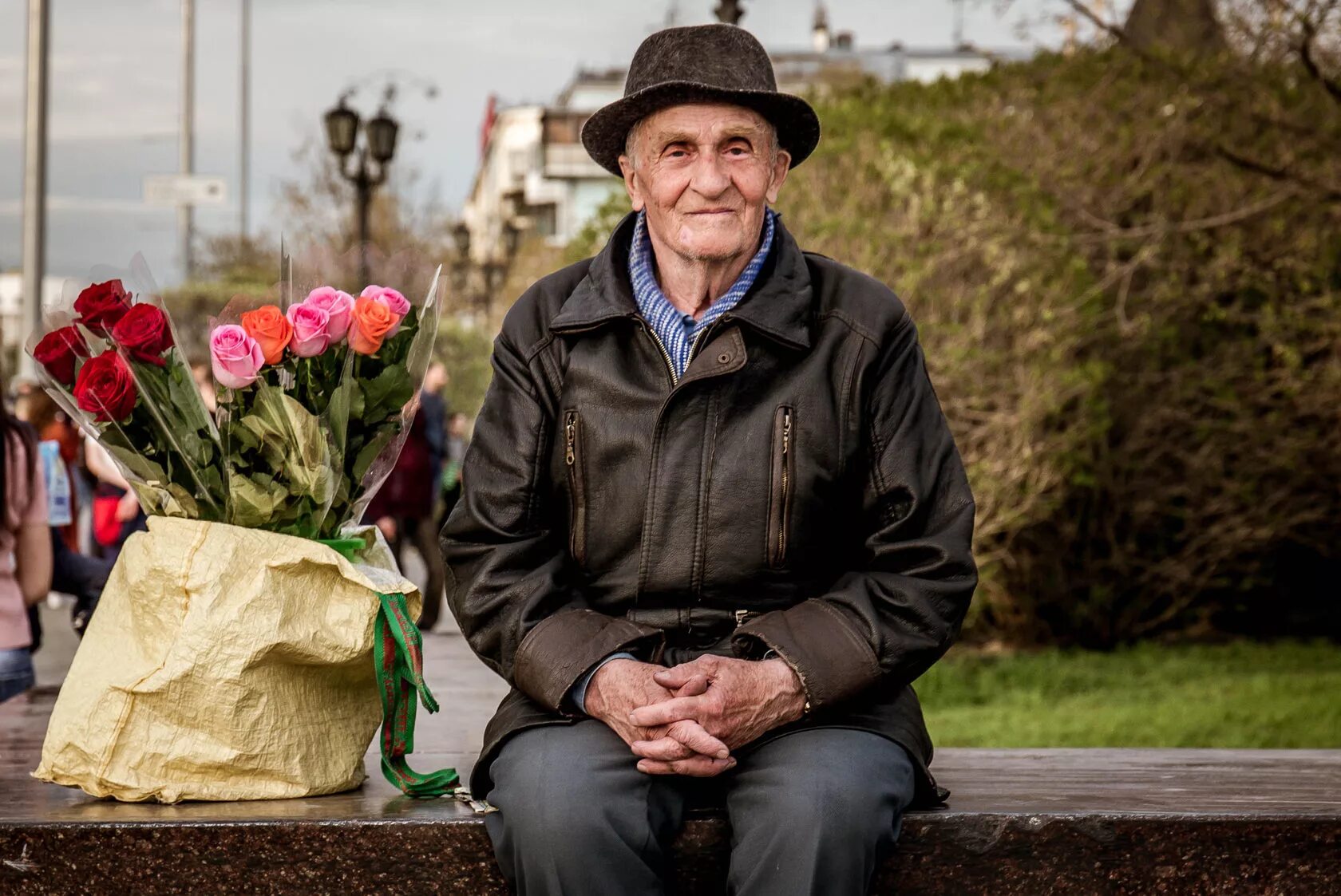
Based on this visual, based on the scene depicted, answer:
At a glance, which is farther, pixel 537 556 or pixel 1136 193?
Result: pixel 1136 193

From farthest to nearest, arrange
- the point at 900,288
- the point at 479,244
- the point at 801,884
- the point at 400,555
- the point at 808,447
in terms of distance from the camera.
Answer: the point at 479,244
the point at 400,555
the point at 900,288
the point at 808,447
the point at 801,884

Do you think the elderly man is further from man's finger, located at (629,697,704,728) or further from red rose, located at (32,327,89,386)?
red rose, located at (32,327,89,386)

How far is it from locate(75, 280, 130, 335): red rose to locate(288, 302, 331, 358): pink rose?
1.13 ft

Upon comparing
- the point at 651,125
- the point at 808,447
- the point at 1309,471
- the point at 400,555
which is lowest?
the point at 400,555

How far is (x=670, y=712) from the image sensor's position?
311 centimetres

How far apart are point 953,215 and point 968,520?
313 inches

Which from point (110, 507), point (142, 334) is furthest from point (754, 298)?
point (110, 507)

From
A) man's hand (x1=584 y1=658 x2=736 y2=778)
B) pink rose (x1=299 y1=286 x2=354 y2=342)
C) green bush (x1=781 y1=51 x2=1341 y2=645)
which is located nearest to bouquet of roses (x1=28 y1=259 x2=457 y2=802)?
pink rose (x1=299 y1=286 x2=354 y2=342)

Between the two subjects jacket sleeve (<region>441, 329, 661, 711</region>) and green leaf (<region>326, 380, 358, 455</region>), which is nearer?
jacket sleeve (<region>441, 329, 661, 711</region>)

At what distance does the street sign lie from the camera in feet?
53.9

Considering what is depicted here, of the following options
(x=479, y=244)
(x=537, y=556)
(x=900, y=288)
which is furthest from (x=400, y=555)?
(x=479, y=244)

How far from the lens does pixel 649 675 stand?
320 cm

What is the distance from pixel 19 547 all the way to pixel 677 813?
2935 mm

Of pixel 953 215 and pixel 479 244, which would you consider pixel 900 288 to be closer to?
pixel 953 215
